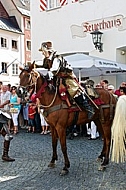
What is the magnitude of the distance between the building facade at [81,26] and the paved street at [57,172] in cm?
477

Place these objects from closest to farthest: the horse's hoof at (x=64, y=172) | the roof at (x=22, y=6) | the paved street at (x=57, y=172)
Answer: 1. the paved street at (x=57, y=172)
2. the horse's hoof at (x=64, y=172)
3. the roof at (x=22, y=6)

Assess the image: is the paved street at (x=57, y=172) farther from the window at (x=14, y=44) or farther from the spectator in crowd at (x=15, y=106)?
the window at (x=14, y=44)

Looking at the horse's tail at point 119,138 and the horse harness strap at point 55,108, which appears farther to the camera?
the horse harness strap at point 55,108

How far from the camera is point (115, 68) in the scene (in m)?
10.0

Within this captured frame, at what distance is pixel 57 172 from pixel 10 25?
3021cm

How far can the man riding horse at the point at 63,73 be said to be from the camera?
5.71 metres

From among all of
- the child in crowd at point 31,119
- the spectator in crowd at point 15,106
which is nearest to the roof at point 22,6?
the spectator in crowd at point 15,106

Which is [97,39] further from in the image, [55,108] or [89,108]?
[55,108]

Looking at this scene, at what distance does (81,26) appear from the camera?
1283 centimetres

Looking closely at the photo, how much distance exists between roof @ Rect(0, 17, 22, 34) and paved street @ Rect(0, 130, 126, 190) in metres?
26.6

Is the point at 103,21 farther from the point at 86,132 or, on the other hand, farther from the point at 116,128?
the point at 116,128

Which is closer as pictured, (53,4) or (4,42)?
(53,4)

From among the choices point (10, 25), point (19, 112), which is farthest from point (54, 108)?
point (10, 25)

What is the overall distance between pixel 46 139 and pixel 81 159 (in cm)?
314
